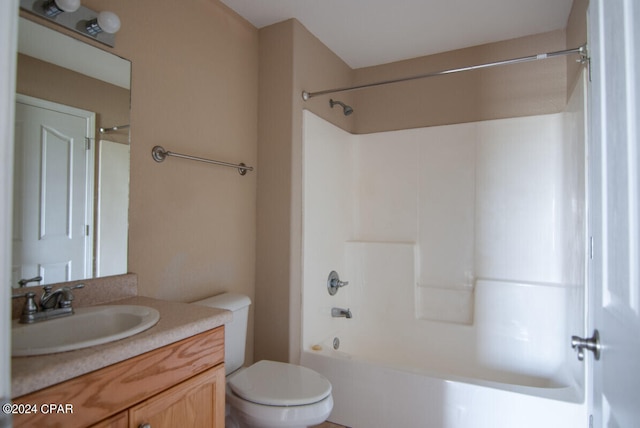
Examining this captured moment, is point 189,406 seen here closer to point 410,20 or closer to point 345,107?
point 345,107

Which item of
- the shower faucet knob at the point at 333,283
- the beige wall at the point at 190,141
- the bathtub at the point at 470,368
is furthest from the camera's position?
the shower faucet knob at the point at 333,283

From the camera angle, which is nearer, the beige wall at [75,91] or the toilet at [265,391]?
the beige wall at [75,91]

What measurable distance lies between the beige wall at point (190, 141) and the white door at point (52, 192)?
0.20 meters

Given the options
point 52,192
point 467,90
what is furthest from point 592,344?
point 467,90

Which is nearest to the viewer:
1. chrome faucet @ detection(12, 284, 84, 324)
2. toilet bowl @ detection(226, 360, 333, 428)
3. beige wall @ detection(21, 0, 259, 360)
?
chrome faucet @ detection(12, 284, 84, 324)

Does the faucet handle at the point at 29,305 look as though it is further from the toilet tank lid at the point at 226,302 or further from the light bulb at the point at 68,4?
the light bulb at the point at 68,4

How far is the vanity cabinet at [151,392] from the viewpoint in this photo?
810 millimetres

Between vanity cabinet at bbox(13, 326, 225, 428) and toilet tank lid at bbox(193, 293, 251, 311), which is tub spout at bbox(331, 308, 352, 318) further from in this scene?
vanity cabinet at bbox(13, 326, 225, 428)

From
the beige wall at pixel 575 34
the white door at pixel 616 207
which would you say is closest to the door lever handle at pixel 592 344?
the white door at pixel 616 207

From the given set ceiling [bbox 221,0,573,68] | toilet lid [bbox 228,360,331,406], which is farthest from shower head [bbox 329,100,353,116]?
toilet lid [bbox 228,360,331,406]

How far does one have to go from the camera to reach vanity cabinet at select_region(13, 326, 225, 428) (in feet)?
2.66

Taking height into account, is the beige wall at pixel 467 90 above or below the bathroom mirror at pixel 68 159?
above

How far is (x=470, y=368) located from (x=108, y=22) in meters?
2.70

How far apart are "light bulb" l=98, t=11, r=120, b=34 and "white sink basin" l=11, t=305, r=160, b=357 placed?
3.32ft
